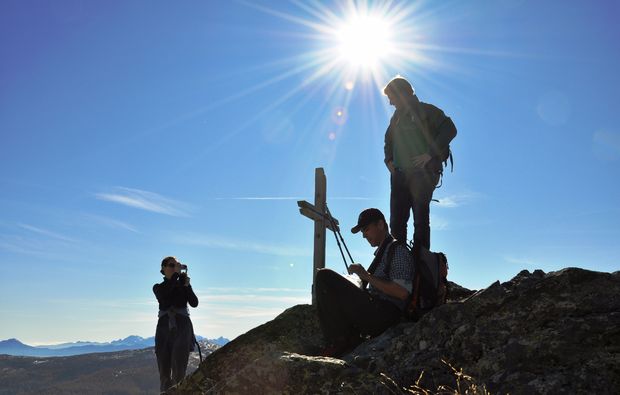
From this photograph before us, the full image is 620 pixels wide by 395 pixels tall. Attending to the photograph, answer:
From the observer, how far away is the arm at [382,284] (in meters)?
5.83

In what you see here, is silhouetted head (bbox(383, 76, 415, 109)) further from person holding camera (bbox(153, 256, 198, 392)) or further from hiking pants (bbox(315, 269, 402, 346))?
person holding camera (bbox(153, 256, 198, 392))

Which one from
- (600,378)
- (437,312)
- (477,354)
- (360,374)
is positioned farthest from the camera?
(437,312)

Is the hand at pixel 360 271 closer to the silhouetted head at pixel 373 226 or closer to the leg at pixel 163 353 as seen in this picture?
the silhouetted head at pixel 373 226

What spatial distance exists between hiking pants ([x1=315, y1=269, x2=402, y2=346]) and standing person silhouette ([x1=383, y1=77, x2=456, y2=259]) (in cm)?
178

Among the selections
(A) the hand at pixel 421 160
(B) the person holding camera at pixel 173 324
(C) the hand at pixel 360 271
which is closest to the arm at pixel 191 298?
(B) the person holding camera at pixel 173 324

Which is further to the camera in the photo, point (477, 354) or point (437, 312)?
point (437, 312)

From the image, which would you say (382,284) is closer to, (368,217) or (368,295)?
(368,295)

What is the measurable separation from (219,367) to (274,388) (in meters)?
1.87

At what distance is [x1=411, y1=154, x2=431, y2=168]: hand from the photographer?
7.80 m

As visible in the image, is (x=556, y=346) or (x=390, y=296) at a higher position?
(x=390, y=296)

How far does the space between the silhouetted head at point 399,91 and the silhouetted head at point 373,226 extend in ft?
8.79

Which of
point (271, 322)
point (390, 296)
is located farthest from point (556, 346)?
point (271, 322)

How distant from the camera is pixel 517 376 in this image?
420 centimetres

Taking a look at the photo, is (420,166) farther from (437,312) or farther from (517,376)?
(517,376)
